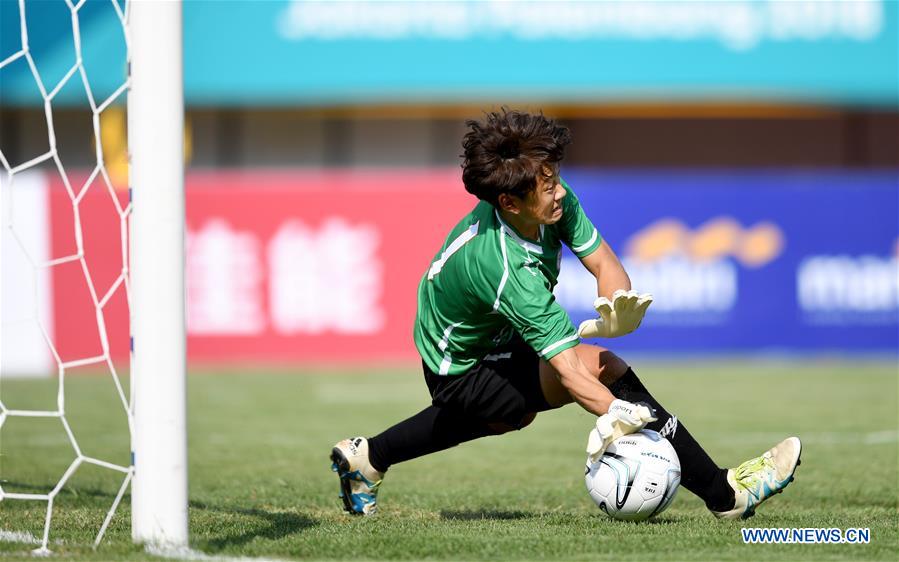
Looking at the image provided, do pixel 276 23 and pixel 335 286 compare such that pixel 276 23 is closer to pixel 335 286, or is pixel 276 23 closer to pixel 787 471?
pixel 335 286

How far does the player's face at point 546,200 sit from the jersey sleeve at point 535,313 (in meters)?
0.21

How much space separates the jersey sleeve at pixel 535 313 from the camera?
4.88 metres

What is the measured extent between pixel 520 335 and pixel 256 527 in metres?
1.34

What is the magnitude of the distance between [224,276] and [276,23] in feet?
16.5

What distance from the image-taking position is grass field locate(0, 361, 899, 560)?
4.75 meters

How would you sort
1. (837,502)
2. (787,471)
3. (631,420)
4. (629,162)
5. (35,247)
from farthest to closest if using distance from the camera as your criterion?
(629,162)
(35,247)
(837,502)
(787,471)
(631,420)

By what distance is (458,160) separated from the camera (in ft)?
66.3

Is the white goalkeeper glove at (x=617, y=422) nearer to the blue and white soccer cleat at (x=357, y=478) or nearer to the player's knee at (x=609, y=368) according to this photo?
the player's knee at (x=609, y=368)

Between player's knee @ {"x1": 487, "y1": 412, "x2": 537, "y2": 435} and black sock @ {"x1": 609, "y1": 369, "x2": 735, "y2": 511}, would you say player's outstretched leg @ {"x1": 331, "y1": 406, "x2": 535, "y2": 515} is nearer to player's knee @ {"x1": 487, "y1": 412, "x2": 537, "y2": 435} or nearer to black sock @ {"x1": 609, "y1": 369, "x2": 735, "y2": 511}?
player's knee @ {"x1": 487, "y1": 412, "x2": 537, "y2": 435}

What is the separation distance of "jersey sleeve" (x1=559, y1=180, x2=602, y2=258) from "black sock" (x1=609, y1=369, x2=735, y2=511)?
22.5 inches

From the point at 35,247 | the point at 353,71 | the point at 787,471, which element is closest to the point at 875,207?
the point at 353,71

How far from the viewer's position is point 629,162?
22.6 m

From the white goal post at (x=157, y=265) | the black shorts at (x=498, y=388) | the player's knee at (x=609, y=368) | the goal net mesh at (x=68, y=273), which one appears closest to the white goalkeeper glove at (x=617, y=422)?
the player's knee at (x=609, y=368)

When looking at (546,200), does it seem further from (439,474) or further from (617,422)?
(439,474)
